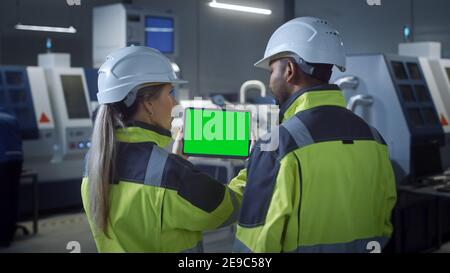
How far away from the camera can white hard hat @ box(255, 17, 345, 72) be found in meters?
1.58

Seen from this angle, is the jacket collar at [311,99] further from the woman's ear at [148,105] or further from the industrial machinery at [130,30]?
the industrial machinery at [130,30]

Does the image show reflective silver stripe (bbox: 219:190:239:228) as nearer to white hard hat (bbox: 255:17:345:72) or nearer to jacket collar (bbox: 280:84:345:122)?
jacket collar (bbox: 280:84:345:122)

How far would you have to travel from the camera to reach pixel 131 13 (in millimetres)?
6465

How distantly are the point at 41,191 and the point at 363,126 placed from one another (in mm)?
4935

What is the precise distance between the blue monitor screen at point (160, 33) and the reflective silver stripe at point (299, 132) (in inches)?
206

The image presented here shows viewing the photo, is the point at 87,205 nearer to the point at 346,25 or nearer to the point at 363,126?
the point at 363,126

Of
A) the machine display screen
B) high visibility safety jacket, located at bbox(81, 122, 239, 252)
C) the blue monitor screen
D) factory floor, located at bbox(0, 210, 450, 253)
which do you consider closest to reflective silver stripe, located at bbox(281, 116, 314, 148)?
high visibility safety jacket, located at bbox(81, 122, 239, 252)

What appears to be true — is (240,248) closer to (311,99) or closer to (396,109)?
(311,99)

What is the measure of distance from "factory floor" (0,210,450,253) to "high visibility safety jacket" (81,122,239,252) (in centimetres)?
243

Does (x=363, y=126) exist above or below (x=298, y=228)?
above

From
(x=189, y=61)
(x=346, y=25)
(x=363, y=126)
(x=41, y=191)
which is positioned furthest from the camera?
(x=189, y=61)

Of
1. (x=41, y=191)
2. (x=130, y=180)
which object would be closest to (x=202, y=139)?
(x=130, y=180)

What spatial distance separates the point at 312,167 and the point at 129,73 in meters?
0.59

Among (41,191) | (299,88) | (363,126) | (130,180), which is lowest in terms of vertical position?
(41,191)
